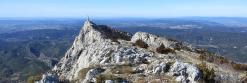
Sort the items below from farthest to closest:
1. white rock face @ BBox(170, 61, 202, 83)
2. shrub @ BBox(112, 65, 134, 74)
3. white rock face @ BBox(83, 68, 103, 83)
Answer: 1. shrub @ BBox(112, 65, 134, 74)
2. white rock face @ BBox(170, 61, 202, 83)
3. white rock face @ BBox(83, 68, 103, 83)

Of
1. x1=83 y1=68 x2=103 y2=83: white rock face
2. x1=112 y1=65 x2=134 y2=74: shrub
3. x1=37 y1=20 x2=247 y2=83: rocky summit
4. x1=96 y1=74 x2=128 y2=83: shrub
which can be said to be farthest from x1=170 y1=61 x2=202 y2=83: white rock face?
x1=83 y1=68 x2=103 y2=83: white rock face

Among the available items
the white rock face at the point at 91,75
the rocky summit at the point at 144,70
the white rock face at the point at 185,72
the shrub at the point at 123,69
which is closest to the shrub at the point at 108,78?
the rocky summit at the point at 144,70

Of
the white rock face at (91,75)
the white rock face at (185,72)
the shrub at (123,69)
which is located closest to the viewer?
the white rock face at (91,75)

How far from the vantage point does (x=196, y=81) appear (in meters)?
27.6

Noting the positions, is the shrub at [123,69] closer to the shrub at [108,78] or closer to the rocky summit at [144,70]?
the rocky summit at [144,70]

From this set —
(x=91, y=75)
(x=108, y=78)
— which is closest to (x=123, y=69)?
(x=91, y=75)

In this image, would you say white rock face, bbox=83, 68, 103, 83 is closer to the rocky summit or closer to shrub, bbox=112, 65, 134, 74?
the rocky summit

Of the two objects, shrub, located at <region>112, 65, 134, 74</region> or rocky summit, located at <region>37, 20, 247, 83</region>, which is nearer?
rocky summit, located at <region>37, 20, 247, 83</region>

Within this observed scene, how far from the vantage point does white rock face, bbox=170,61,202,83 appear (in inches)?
1090

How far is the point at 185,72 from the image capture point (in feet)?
93.9

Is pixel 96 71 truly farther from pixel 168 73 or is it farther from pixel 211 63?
pixel 211 63

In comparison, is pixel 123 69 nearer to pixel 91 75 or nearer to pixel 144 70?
pixel 144 70

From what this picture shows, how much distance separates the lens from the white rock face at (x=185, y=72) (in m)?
27.7

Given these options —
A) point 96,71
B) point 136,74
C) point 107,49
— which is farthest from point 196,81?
point 107,49
